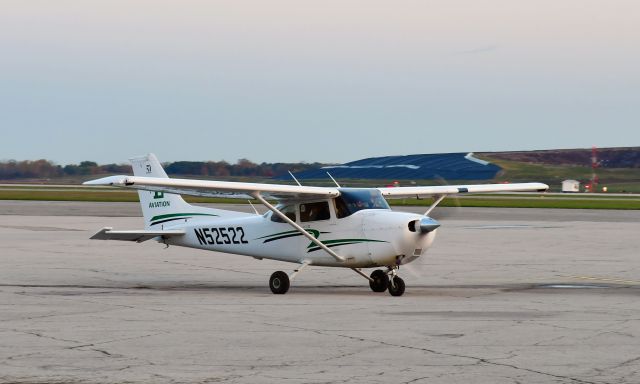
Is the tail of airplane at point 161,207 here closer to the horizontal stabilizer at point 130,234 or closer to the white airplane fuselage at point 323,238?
the white airplane fuselage at point 323,238

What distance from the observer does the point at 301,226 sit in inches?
736

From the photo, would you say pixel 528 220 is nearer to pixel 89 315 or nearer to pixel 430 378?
pixel 89 315

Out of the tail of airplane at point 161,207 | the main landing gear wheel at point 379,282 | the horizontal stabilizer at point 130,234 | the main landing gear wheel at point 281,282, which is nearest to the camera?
the main landing gear wheel at point 281,282

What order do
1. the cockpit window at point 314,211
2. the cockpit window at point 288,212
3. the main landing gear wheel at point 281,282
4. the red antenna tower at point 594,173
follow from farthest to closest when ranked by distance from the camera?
the red antenna tower at point 594,173 < the cockpit window at point 288,212 < the cockpit window at point 314,211 < the main landing gear wheel at point 281,282

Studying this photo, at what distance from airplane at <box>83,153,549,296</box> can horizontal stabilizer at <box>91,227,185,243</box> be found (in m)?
0.02

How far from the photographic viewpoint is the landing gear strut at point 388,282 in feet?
57.9

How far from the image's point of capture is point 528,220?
45.6 meters

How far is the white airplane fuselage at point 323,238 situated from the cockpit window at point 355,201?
15cm

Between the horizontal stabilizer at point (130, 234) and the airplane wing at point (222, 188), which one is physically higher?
the airplane wing at point (222, 188)

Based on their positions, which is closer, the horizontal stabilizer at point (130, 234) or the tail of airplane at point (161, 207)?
the horizontal stabilizer at point (130, 234)

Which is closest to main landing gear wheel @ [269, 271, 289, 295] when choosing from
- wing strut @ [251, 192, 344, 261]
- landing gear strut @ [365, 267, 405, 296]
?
wing strut @ [251, 192, 344, 261]

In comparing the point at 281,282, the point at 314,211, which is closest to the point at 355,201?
the point at 314,211

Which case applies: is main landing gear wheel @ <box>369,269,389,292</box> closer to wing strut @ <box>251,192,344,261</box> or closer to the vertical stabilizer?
wing strut @ <box>251,192,344,261</box>

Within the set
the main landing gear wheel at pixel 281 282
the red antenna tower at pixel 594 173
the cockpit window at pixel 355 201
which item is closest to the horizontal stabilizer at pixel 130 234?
the main landing gear wheel at pixel 281 282
